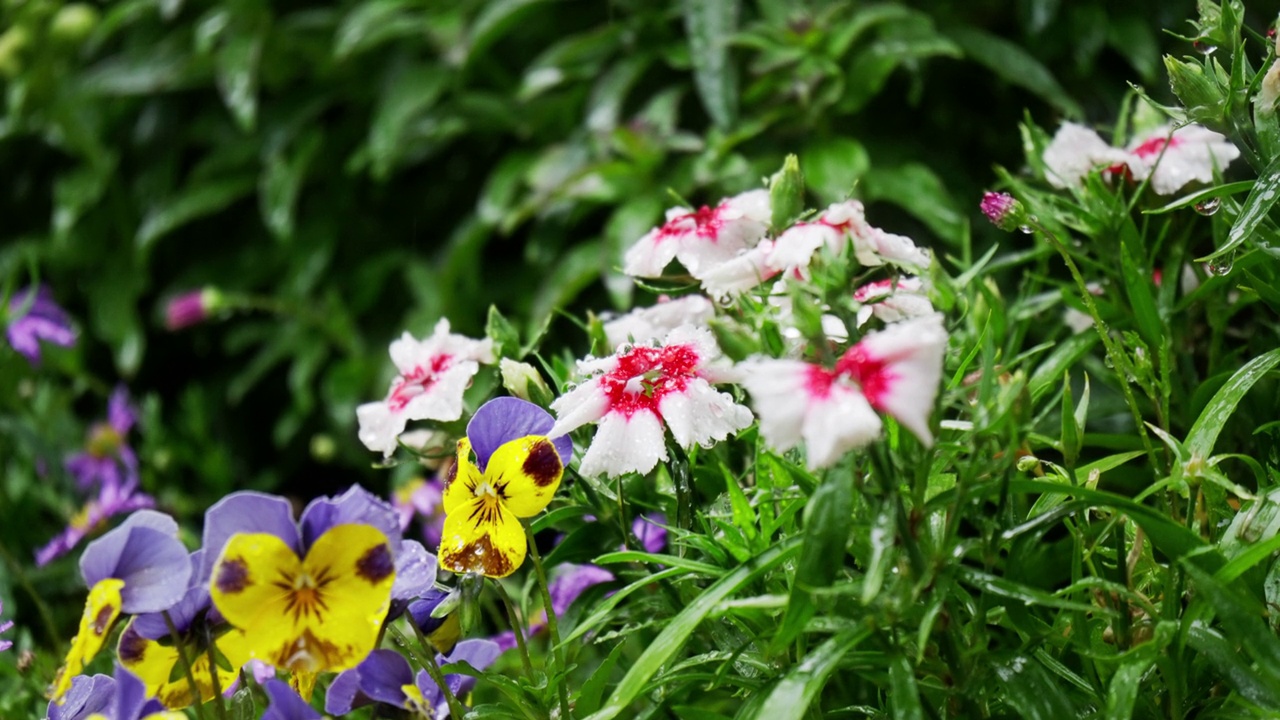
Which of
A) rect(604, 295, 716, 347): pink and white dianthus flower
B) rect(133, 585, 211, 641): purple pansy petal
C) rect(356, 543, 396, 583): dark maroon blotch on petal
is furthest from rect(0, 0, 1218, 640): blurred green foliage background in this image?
rect(356, 543, 396, 583): dark maroon blotch on petal

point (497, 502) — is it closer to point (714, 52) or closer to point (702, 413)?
point (702, 413)

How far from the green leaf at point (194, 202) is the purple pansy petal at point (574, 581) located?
1265mm

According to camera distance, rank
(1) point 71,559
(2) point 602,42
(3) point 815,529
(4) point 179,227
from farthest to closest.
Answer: (4) point 179,227, (2) point 602,42, (1) point 71,559, (3) point 815,529

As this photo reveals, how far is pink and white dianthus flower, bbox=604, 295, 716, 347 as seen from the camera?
0.68m

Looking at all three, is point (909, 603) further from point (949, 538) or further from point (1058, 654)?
point (1058, 654)

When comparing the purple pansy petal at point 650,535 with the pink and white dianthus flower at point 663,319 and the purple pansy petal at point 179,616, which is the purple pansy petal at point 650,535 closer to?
the pink and white dianthus flower at point 663,319

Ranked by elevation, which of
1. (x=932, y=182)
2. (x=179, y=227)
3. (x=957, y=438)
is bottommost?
(x=179, y=227)

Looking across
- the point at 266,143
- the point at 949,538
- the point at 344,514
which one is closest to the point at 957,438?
the point at 949,538

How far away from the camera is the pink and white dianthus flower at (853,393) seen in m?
0.40

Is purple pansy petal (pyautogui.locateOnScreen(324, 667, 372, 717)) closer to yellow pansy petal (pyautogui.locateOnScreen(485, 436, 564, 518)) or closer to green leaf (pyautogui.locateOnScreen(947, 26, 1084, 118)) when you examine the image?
yellow pansy petal (pyautogui.locateOnScreen(485, 436, 564, 518))

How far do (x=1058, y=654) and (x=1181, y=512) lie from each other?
0.13 meters

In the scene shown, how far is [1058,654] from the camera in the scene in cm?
59

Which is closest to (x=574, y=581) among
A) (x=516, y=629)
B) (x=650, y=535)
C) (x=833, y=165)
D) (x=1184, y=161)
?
(x=650, y=535)

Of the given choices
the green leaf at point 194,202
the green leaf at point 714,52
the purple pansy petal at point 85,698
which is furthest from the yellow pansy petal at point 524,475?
the green leaf at point 194,202
